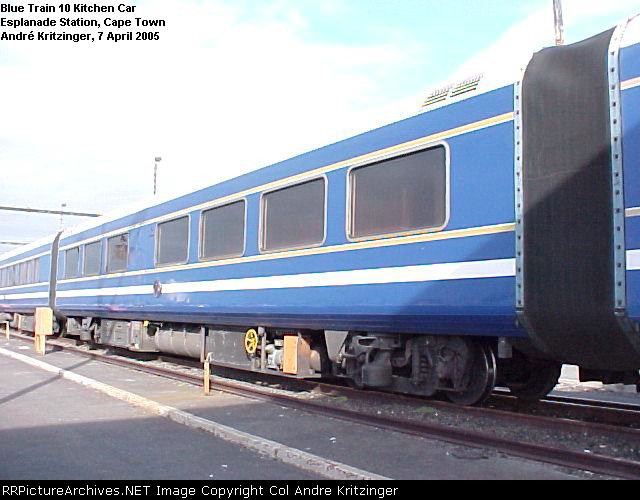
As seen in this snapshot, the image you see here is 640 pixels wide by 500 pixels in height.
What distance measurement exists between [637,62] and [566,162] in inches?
35.9

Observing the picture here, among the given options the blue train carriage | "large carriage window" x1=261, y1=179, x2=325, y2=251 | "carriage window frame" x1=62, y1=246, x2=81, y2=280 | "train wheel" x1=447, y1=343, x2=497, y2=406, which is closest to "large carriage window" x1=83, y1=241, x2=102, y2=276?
"carriage window frame" x1=62, y1=246, x2=81, y2=280

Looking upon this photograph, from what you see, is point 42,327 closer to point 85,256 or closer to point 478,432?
point 85,256

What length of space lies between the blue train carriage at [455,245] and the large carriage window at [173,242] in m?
0.65

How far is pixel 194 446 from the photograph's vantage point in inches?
241

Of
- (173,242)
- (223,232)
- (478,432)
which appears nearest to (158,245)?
(173,242)

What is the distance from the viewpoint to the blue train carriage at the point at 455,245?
543cm

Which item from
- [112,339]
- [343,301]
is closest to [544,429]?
[343,301]

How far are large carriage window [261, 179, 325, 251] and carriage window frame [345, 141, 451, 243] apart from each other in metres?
0.51

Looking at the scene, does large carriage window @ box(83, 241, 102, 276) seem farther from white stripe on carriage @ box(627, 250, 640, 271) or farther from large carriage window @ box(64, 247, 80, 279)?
white stripe on carriage @ box(627, 250, 640, 271)

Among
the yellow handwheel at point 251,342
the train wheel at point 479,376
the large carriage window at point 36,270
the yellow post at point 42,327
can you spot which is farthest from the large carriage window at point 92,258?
the train wheel at point 479,376

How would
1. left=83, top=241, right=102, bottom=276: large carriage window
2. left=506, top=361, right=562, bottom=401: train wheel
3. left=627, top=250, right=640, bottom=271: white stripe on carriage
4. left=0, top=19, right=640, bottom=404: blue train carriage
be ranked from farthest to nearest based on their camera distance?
left=83, top=241, right=102, bottom=276: large carriage window → left=506, top=361, right=562, bottom=401: train wheel → left=0, top=19, right=640, bottom=404: blue train carriage → left=627, top=250, right=640, bottom=271: white stripe on carriage

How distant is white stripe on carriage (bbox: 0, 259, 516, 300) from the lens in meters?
6.05

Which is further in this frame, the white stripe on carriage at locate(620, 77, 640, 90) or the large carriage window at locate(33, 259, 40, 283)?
the large carriage window at locate(33, 259, 40, 283)

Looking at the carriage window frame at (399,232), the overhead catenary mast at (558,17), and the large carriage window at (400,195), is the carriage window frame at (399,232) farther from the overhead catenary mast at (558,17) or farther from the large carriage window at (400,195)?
the overhead catenary mast at (558,17)
